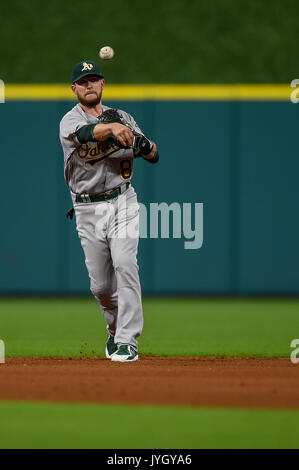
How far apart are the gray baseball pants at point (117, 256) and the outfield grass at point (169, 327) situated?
86 centimetres

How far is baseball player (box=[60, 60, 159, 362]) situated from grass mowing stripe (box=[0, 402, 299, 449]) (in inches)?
62.5

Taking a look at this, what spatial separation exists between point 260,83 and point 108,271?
7952mm

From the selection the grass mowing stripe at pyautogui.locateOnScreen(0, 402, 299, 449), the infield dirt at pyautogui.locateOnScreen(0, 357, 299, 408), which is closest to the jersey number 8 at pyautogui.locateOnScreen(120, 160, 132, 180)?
the infield dirt at pyautogui.locateOnScreen(0, 357, 299, 408)

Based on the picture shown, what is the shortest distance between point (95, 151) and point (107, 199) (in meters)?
0.32

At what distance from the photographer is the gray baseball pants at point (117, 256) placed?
6.34 m

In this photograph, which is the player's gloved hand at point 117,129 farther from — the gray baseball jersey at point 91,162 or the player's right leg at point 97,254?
the player's right leg at point 97,254

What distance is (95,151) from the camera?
21.0 feet

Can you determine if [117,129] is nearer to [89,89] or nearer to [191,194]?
[89,89]

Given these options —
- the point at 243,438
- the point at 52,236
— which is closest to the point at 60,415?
the point at 243,438

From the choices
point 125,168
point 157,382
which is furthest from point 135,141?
point 157,382

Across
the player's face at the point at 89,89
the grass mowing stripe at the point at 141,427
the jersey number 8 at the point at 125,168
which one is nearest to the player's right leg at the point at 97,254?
the jersey number 8 at the point at 125,168

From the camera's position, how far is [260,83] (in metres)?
14.0
